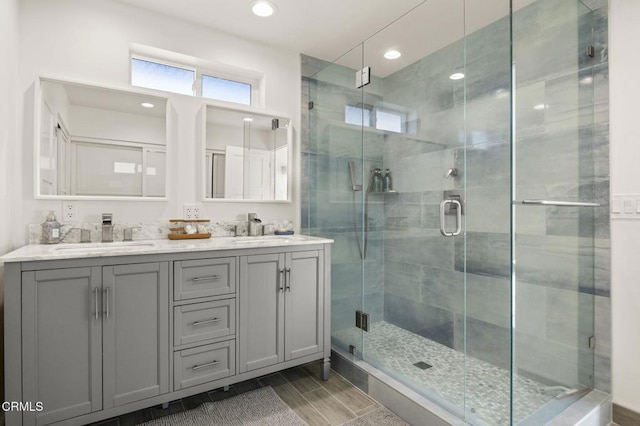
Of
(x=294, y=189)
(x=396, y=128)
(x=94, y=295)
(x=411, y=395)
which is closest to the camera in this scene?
(x=94, y=295)

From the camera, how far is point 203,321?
71.6 inches

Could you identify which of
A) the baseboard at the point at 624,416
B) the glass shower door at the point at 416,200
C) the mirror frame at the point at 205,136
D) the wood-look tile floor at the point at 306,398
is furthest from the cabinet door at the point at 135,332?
the baseboard at the point at 624,416

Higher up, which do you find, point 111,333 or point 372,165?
point 372,165

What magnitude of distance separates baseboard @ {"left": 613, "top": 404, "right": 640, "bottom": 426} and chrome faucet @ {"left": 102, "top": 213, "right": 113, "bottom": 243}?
3.04 m

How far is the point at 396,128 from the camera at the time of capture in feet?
8.13

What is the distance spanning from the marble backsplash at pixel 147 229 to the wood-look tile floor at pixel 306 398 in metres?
1.03

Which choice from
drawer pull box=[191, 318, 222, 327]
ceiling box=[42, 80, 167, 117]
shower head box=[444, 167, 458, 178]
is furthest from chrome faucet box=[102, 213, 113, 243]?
shower head box=[444, 167, 458, 178]

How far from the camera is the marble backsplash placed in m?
1.97

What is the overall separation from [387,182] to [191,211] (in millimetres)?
1472

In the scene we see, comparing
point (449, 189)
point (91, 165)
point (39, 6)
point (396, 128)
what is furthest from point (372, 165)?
point (39, 6)

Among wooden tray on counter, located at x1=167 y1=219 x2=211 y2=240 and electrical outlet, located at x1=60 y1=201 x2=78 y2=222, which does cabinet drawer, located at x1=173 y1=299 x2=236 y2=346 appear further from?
electrical outlet, located at x1=60 y1=201 x2=78 y2=222

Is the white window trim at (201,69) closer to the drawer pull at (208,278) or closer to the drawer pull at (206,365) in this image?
the drawer pull at (208,278)

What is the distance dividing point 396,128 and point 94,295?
2.13m

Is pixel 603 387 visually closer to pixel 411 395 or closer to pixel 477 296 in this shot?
pixel 477 296
